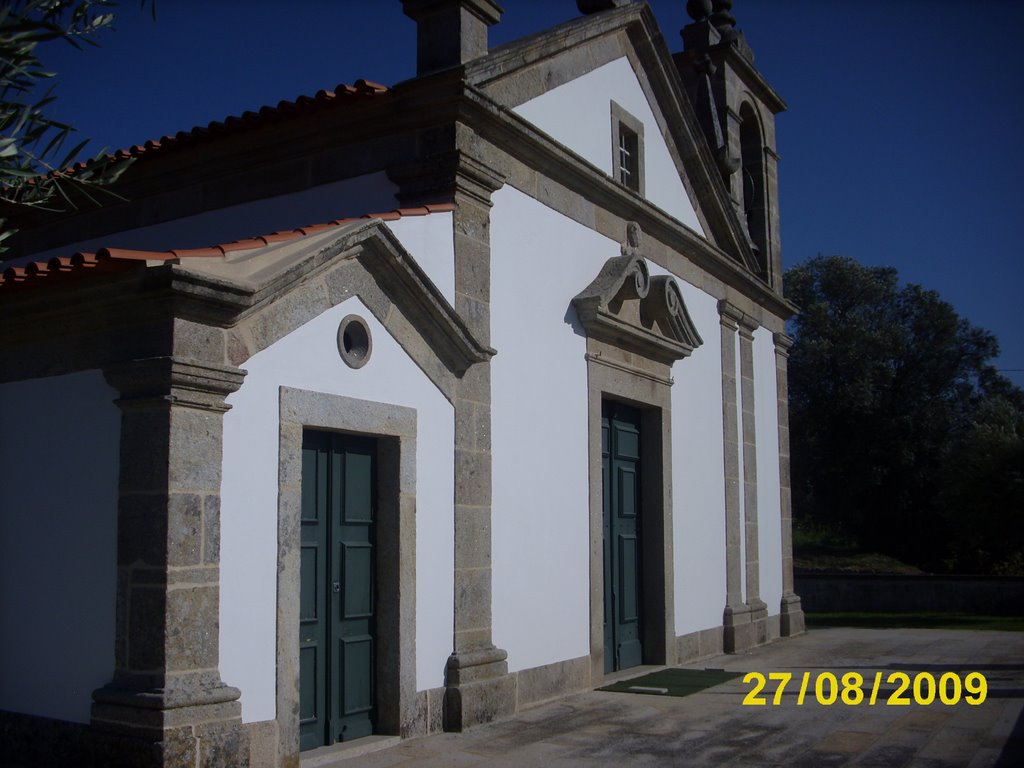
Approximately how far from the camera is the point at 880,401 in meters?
29.7

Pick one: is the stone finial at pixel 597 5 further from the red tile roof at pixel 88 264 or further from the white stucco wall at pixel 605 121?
the red tile roof at pixel 88 264

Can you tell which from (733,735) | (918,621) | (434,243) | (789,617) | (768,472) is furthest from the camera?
(918,621)

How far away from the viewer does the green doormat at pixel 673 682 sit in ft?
28.1

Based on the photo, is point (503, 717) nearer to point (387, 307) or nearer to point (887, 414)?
point (387, 307)

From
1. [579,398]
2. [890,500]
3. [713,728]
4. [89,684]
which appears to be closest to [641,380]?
[579,398]

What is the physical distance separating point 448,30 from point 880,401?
24682mm

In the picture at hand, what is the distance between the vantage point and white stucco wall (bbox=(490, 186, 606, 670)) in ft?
25.2

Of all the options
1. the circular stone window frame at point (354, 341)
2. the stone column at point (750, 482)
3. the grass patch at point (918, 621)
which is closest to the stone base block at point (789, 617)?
the stone column at point (750, 482)

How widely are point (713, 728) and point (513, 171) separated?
424 centimetres

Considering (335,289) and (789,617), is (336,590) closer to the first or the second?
(335,289)

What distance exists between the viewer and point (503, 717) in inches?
287

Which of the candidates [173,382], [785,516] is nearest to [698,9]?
[785,516]
